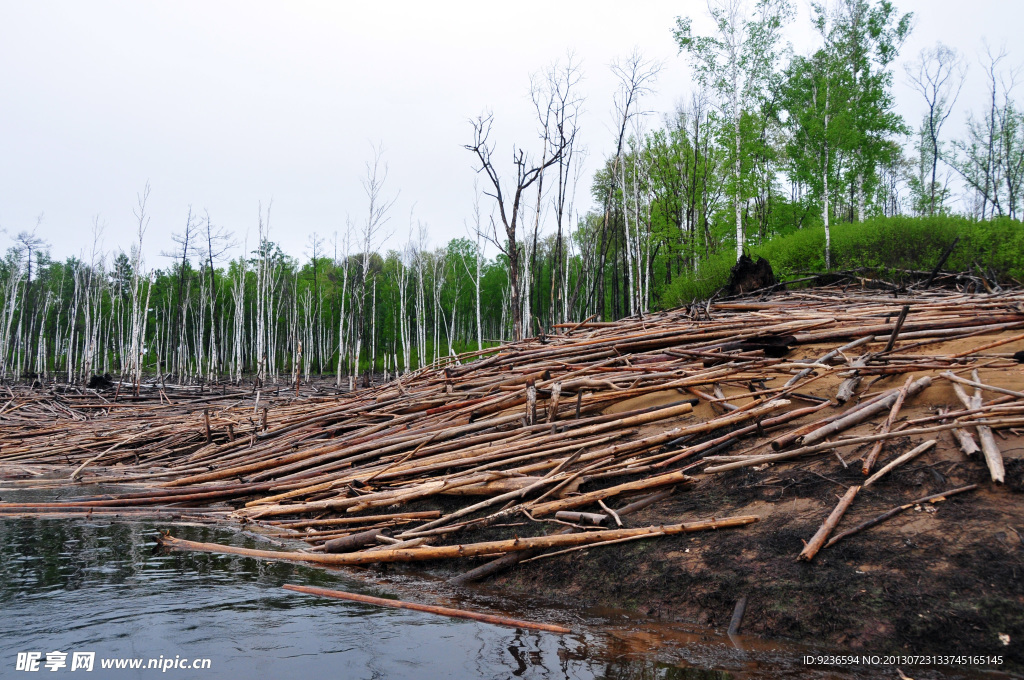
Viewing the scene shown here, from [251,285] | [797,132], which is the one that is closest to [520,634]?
[797,132]

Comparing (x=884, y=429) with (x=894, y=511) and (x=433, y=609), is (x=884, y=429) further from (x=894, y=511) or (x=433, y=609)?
(x=433, y=609)

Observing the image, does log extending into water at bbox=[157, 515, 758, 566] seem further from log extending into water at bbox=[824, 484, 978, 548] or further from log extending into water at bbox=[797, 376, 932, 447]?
log extending into water at bbox=[797, 376, 932, 447]

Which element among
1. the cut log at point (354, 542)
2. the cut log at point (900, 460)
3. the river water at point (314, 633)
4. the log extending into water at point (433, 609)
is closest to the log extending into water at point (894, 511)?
the cut log at point (900, 460)

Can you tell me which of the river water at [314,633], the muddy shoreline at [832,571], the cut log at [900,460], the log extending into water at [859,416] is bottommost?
the river water at [314,633]

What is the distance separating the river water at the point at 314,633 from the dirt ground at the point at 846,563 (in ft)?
0.68

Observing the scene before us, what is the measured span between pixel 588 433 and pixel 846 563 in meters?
2.57

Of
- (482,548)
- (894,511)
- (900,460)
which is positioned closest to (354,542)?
(482,548)

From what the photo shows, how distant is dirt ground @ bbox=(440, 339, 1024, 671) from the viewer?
295 centimetres

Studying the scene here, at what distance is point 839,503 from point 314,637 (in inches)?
131

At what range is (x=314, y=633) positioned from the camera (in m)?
3.48

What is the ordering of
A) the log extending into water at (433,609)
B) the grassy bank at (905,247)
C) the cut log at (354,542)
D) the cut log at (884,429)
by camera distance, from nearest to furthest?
the log extending into water at (433,609), the cut log at (884,429), the cut log at (354,542), the grassy bank at (905,247)

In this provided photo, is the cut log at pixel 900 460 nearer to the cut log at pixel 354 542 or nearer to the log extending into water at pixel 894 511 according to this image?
the log extending into water at pixel 894 511

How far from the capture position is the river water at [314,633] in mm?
2982

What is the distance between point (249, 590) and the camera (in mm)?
4270
